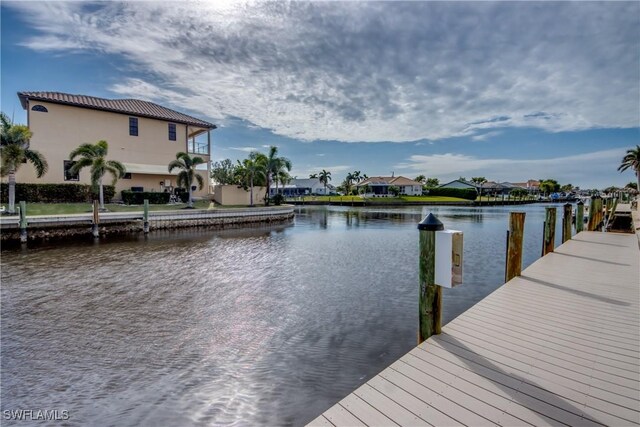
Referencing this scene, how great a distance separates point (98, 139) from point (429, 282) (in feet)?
101

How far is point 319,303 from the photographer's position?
25.6ft

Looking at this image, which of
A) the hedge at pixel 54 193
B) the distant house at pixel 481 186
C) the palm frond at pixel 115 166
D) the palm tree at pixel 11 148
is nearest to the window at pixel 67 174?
the hedge at pixel 54 193

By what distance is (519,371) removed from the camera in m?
3.27

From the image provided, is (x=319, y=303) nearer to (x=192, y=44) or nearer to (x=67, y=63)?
(x=192, y=44)

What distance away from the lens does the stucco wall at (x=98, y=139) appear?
24.1 metres

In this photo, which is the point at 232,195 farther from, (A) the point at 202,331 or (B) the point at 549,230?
(B) the point at 549,230

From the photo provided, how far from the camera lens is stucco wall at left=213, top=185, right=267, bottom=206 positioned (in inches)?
1233

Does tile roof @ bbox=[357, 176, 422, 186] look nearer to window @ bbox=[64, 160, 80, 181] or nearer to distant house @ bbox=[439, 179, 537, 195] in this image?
distant house @ bbox=[439, 179, 537, 195]

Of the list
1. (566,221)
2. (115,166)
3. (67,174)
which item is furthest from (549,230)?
(67,174)

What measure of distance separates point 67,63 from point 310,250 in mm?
16839

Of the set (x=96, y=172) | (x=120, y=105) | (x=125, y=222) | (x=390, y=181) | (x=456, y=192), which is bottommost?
(x=125, y=222)

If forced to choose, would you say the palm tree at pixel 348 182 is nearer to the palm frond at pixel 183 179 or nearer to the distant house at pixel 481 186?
the distant house at pixel 481 186

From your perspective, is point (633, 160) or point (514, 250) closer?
point (514, 250)

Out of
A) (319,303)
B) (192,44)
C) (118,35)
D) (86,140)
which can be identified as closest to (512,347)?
(319,303)
